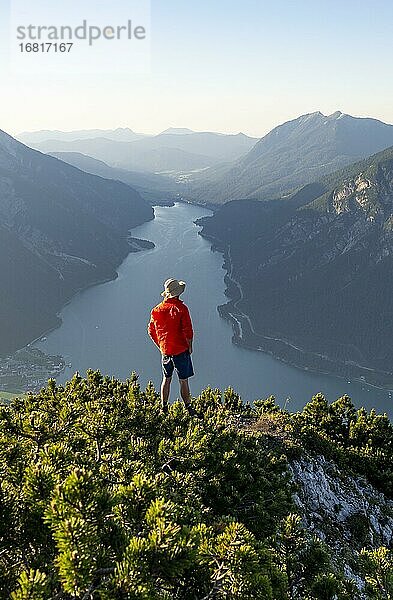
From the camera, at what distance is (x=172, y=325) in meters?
9.38

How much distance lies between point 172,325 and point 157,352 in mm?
114958

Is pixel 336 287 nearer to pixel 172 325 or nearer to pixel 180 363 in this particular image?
pixel 180 363

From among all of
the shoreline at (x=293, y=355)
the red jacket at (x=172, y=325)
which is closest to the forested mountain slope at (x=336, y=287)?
the shoreline at (x=293, y=355)

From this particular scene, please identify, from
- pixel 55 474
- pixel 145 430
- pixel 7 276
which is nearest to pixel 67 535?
pixel 55 474

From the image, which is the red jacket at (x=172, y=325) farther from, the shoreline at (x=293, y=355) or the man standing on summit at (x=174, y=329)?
the shoreline at (x=293, y=355)

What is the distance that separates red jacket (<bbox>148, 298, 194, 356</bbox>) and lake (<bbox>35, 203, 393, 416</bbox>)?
8200 cm

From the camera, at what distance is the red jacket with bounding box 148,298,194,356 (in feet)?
30.5

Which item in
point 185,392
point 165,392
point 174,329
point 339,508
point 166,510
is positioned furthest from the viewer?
point 339,508

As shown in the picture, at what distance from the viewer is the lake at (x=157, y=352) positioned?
10794cm

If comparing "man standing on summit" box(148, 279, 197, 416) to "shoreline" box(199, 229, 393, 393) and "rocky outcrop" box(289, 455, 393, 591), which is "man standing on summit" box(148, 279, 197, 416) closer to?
"rocky outcrop" box(289, 455, 393, 591)

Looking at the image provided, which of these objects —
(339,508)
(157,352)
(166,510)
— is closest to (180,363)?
(339,508)

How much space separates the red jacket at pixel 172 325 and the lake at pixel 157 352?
269 feet

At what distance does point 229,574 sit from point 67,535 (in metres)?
1.21

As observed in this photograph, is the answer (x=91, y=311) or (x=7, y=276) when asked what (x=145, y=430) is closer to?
(x=91, y=311)
